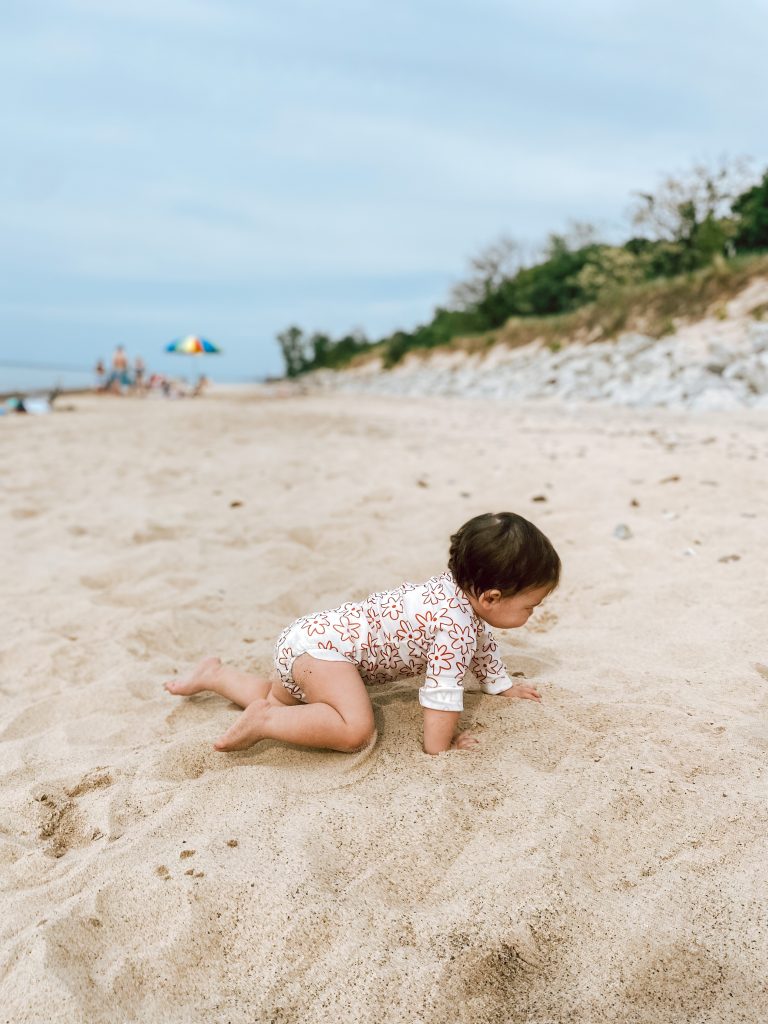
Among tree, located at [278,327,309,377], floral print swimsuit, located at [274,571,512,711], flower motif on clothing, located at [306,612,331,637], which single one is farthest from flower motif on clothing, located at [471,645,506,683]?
tree, located at [278,327,309,377]

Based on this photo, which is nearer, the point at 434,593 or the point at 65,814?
the point at 65,814

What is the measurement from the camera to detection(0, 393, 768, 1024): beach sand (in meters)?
1.39

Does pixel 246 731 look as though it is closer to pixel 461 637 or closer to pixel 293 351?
pixel 461 637

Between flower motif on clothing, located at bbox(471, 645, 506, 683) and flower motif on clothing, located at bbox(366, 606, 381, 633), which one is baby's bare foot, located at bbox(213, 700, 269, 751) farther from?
flower motif on clothing, located at bbox(471, 645, 506, 683)

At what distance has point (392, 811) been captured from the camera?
181 cm

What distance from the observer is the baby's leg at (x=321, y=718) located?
2.07 m

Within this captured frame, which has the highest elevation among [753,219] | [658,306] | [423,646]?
[753,219]

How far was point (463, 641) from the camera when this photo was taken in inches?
84.4

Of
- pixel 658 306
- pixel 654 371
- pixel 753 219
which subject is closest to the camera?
pixel 654 371

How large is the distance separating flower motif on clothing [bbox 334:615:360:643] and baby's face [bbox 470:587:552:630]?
356 mm

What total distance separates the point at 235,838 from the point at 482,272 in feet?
117

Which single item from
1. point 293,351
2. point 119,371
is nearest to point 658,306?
point 119,371

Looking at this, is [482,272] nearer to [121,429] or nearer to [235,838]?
[121,429]

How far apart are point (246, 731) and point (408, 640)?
53 centimetres
